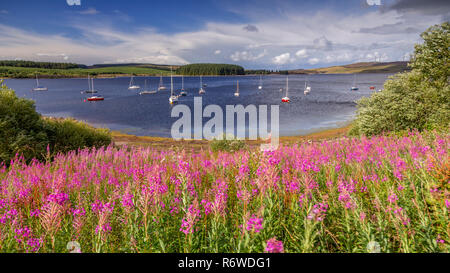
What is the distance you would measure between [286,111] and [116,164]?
181 ft

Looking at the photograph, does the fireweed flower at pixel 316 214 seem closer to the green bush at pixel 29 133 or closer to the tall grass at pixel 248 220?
the tall grass at pixel 248 220

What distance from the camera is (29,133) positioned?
12609 mm

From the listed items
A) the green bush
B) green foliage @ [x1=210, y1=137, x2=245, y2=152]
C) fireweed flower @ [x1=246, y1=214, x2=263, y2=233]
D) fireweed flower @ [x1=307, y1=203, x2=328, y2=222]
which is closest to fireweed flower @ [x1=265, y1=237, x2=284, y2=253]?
fireweed flower @ [x1=246, y1=214, x2=263, y2=233]

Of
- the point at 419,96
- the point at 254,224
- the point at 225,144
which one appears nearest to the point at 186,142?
the point at 225,144

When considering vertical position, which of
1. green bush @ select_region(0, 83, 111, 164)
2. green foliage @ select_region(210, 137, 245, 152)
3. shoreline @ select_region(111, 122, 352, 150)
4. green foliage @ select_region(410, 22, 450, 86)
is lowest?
shoreline @ select_region(111, 122, 352, 150)

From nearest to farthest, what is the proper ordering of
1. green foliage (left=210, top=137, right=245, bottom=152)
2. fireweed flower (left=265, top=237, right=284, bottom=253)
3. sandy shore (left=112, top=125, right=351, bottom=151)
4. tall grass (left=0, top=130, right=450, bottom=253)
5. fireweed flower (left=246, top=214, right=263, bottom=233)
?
fireweed flower (left=265, top=237, right=284, bottom=253) → fireweed flower (left=246, top=214, right=263, bottom=233) → tall grass (left=0, top=130, right=450, bottom=253) → green foliage (left=210, top=137, right=245, bottom=152) → sandy shore (left=112, top=125, right=351, bottom=151)

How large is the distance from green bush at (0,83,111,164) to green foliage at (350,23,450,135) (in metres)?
19.6

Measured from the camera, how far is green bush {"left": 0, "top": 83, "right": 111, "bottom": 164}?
11.3 metres

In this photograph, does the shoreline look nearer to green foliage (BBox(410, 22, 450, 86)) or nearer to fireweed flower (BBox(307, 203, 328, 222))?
green foliage (BBox(410, 22, 450, 86))

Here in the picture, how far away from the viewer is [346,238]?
9.30ft

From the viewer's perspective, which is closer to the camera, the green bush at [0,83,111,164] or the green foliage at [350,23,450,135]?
the green bush at [0,83,111,164]

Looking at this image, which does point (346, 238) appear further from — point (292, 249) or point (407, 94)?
point (407, 94)

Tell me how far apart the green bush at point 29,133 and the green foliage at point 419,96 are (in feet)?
64.4

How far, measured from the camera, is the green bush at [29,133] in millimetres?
11281
